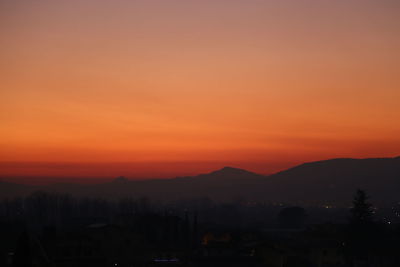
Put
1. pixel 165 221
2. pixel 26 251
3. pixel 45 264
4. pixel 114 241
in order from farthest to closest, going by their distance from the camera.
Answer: pixel 165 221
pixel 114 241
pixel 45 264
pixel 26 251

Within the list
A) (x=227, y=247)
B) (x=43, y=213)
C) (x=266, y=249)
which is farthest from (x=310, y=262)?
(x=43, y=213)

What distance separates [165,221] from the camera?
70.5 metres

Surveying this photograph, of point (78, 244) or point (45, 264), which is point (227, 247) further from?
point (45, 264)

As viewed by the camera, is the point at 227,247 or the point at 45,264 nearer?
the point at 45,264

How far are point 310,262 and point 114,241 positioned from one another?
62.9ft

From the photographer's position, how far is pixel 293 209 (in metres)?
136

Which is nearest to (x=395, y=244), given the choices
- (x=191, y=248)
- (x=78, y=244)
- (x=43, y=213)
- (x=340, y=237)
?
(x=340, y=237)

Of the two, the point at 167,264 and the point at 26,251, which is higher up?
the point at 26,251

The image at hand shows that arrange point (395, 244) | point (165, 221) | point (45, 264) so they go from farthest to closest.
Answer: point (165, 221) < point (395, 244) < point (45, 264)

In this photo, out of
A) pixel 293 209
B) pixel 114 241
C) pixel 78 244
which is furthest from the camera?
pixel 293 209

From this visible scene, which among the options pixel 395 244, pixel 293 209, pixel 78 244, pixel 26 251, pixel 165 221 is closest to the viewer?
pixel 26 251

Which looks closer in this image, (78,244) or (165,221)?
(78,244)

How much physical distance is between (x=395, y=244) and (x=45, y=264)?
3786 centimetres

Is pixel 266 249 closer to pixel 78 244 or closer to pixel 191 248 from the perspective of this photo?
pixel 191 248
